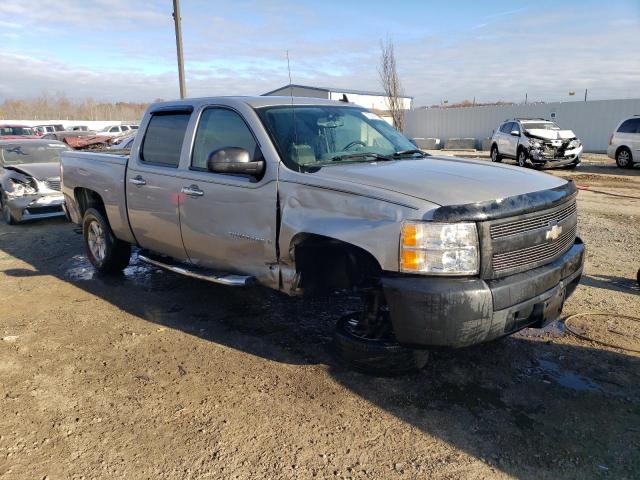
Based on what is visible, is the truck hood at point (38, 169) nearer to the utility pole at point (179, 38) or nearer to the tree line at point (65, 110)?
the utility pole at point (179, 38)

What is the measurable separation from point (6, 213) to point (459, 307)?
383 inches

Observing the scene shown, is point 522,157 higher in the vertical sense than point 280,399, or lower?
higher

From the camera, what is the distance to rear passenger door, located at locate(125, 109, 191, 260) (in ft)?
15.8

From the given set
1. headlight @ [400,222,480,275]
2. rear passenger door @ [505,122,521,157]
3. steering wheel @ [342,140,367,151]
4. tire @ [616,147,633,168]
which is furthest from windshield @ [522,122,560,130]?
headlight @ [400,222,480,275]

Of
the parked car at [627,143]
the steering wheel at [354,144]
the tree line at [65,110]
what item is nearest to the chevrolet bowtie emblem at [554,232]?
the steering wheel at [354,144]

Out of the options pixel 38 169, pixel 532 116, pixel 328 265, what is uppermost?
pixel 532 116

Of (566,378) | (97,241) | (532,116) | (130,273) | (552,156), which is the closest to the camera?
(566,378)

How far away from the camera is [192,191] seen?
4512 mm

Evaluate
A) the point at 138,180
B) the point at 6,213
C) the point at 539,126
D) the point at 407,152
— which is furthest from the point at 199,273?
the point at 539,126

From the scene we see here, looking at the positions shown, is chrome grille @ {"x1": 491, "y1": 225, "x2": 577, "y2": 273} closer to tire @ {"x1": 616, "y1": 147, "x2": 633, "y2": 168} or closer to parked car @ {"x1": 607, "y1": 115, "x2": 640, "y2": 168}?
parked car @ {"x1": 607, "y1": 115, "x2": 640, "y2": 168}

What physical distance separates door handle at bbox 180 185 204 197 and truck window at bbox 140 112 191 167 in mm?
362

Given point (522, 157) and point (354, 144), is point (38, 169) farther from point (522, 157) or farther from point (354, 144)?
point (522, 157)

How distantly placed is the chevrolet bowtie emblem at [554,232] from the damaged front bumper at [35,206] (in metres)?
8.50

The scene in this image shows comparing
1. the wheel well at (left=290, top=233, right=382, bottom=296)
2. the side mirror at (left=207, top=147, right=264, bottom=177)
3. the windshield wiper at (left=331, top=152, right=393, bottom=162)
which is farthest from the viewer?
the windshield wiper at (left=331, top=152, right=393, bottom=162)
